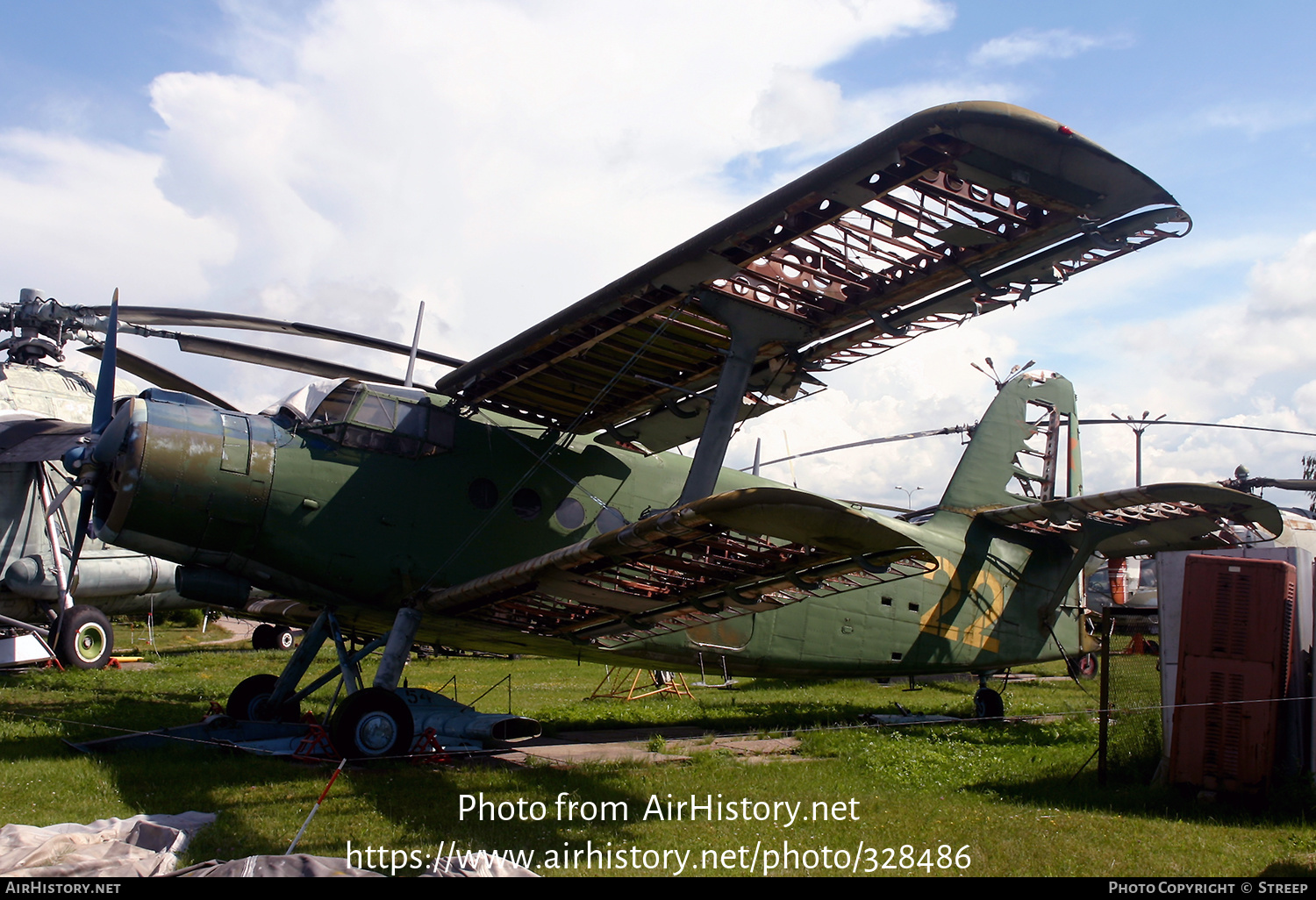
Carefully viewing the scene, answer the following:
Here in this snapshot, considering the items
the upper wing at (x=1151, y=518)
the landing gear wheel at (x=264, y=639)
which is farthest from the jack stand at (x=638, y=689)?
the landing gear wheel at (x=264, y=639)

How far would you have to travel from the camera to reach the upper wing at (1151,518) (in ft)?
26.7

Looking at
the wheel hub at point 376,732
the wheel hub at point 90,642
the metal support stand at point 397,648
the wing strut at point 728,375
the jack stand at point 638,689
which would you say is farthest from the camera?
the wheel hub at point 90,642

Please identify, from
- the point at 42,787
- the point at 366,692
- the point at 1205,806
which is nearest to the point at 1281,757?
the point at 1205,806

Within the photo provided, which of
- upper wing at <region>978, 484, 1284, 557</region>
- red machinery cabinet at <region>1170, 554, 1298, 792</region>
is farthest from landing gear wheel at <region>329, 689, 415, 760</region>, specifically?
upper wing at <region>978, 484, 1284, 557</region>

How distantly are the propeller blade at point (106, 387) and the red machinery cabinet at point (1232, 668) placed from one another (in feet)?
30.9

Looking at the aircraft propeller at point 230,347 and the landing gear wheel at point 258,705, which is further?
the aircraft propeller at point 230,347

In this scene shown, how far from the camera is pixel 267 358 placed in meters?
12.5

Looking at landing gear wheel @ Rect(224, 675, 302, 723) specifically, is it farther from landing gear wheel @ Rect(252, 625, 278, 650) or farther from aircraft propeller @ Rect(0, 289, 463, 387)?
landing gear wheel @ Rect(252, 625, 278, 650)

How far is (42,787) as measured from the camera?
6.48 meters

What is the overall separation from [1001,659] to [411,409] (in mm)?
8249

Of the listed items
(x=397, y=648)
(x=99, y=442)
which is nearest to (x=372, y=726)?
(x=397, y=648)

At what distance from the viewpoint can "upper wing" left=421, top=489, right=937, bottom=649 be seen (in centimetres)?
553

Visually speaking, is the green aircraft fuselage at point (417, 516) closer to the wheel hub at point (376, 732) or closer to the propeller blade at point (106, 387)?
the propeller blade at point (106, 387)

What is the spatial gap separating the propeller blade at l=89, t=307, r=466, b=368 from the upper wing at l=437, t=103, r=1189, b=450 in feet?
10.5
